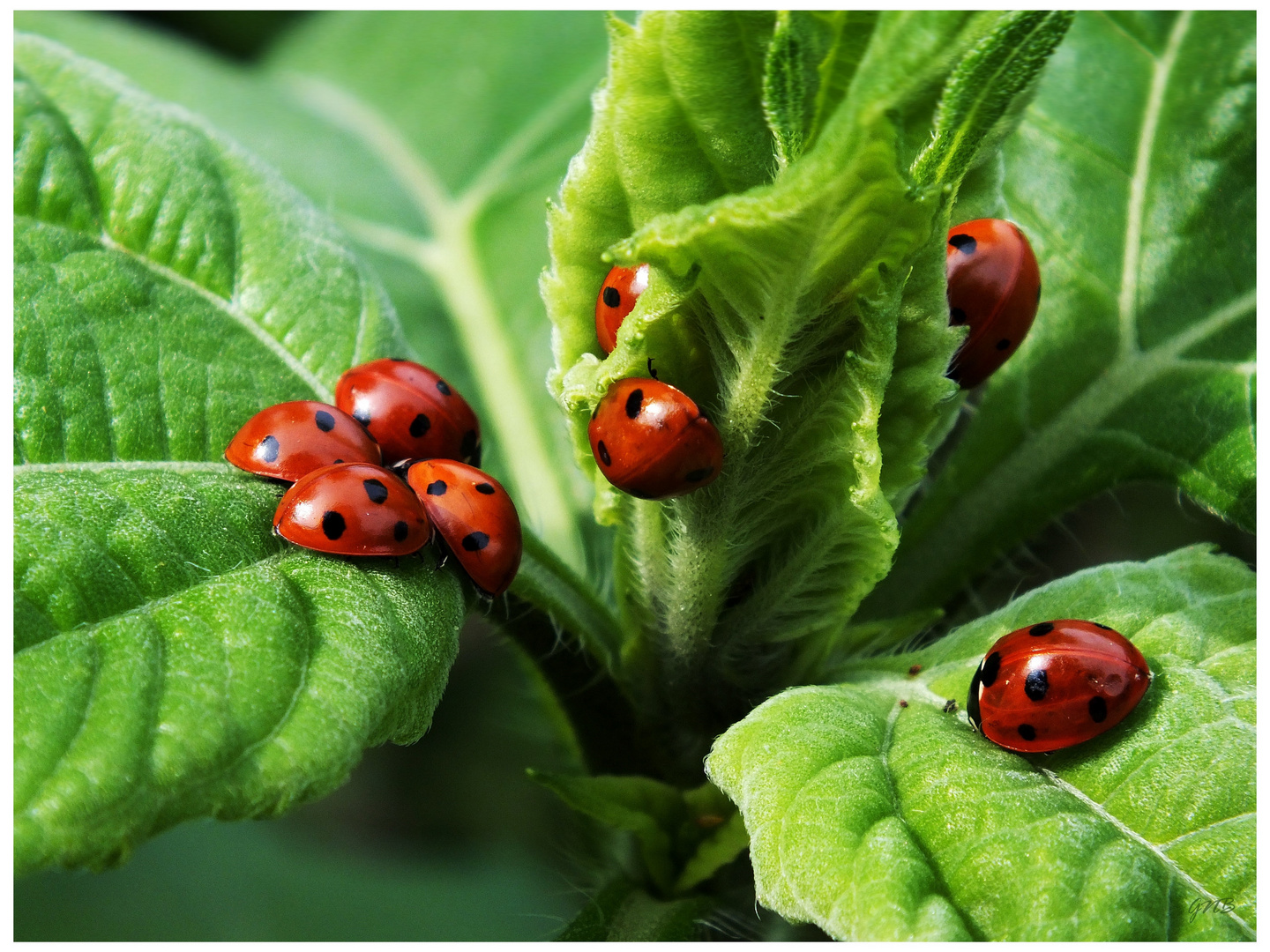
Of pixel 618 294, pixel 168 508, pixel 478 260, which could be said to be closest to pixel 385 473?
pixel 168 508

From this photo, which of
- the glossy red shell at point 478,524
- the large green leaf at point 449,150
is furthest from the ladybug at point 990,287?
the large green leaf at point 449,150

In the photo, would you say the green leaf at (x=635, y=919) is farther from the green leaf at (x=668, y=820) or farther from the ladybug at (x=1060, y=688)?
the ladybug at (x=1060, y=688)

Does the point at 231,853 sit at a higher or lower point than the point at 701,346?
lower

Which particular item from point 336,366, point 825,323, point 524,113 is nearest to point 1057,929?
point 825,323

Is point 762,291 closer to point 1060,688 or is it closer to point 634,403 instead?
point 634,403

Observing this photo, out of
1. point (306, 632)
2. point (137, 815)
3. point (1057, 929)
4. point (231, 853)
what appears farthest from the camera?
point (231, 853)

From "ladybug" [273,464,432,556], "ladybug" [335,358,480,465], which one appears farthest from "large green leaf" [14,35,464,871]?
"ladybug" [335,358,480,465]

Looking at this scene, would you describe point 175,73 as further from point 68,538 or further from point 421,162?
point 68,538

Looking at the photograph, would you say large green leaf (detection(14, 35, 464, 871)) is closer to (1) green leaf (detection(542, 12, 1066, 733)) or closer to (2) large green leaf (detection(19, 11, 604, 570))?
(1) green leaf (detection(542, 12, 1066, 733))
